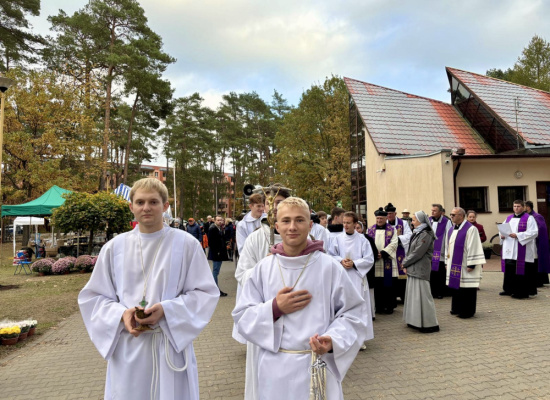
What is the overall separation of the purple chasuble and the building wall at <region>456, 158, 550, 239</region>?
21.7ft

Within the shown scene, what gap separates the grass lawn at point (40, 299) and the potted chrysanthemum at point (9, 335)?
0.30 feet

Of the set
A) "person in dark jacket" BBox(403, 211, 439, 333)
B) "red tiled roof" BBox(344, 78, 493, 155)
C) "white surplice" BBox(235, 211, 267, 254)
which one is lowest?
"person in dark jacket" BBox(403, 211, 439, 333)

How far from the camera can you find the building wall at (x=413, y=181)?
1462cm

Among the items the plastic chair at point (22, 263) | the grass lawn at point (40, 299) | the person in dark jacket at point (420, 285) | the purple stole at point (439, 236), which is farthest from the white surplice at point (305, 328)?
the plastic chair at point (22, 263)

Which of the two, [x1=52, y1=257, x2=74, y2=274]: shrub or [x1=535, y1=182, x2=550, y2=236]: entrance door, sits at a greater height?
[x1=535, y1=182, x2=550, y2=236]: entrance door

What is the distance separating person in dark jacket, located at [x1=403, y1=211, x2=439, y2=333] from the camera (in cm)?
632

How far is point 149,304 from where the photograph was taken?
7.80 feet

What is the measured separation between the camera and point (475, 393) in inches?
155

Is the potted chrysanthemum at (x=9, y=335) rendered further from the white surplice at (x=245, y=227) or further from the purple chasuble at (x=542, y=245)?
the purple chasuble at (x=542, y=245)

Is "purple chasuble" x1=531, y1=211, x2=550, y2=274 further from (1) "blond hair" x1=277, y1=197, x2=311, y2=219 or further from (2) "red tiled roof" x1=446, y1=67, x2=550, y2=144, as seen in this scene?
(2) "red tiled roof" x1=446, y1=67, x2=550, y2=144

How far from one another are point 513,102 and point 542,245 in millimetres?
13822

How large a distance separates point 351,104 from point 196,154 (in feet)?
86.8

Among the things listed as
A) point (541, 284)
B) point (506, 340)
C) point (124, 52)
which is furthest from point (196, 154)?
point (506, 340)

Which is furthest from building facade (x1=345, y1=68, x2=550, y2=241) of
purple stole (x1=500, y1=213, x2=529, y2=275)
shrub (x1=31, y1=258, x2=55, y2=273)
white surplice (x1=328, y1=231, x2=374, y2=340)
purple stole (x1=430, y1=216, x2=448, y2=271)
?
shrub (x1=31, y1=258, x2=55, y2=273)
